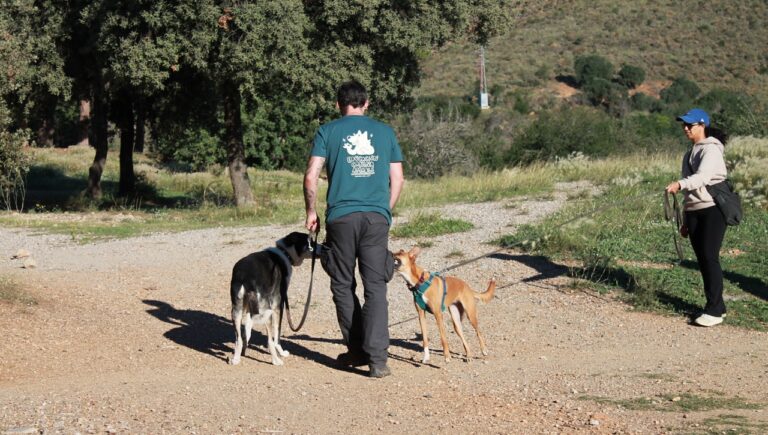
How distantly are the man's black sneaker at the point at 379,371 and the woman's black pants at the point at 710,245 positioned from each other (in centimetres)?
398

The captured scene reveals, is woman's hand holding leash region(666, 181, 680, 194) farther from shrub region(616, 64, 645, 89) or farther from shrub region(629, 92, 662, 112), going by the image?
shrub region(616, 64, 645, 89)

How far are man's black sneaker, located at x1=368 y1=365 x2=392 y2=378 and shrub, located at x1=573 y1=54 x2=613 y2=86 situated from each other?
5048 cm

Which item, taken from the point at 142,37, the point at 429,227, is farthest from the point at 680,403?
the point at 142,37

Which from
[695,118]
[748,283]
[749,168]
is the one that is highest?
[695,118]

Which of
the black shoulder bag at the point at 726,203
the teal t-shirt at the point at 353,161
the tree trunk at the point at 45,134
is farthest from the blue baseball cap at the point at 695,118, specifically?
the tree trunk at the point at 45,134

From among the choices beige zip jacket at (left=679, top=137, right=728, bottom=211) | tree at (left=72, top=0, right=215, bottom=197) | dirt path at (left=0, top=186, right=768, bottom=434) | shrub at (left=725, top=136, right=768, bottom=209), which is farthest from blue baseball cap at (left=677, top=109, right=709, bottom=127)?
tree at (left=72, top=0, right=215, bottom=197)

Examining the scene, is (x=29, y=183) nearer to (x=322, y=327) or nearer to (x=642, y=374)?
(x=322, y=327)

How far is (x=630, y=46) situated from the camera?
204ft

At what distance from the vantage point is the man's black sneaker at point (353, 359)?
8.00 m

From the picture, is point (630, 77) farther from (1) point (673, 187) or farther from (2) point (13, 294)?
(2) point (13, 294)

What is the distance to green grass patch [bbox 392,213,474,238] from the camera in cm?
1451

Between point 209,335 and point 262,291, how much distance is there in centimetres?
152

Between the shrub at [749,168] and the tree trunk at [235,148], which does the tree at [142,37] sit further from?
the shrub at [749,168]

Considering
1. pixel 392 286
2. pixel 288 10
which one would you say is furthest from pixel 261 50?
pixel 392 286
